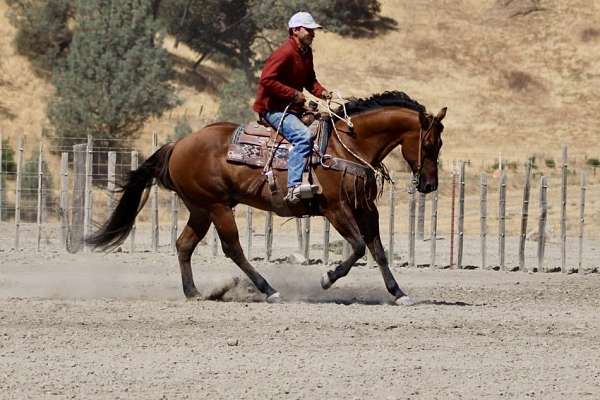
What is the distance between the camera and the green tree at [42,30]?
40.8 metres

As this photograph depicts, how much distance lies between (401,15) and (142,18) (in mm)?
18264

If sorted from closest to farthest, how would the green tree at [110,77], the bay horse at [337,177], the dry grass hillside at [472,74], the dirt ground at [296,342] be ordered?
1. the dirt ground at [296,342]
2. the bay horse at [337,177]
3. the green tree at [110,77]
4. the dry grass hillside at [472,74]

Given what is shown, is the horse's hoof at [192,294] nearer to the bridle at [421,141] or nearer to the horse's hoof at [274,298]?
the horse's hoof at [274,298]

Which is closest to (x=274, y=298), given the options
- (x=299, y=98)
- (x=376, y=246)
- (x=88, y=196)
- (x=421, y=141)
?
(x=376, y=246)

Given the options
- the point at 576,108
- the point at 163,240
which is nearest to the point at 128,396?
the point at 163,240

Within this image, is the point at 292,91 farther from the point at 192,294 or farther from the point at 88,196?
the point at 88,196

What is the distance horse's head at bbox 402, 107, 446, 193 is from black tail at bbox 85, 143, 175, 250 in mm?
2522

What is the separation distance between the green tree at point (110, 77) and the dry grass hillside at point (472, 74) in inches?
38.8

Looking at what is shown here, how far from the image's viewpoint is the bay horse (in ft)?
40.3

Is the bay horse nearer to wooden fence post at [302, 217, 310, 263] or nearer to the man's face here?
the man's face

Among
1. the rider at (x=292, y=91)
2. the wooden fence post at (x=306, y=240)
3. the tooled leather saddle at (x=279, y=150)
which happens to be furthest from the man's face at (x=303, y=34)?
the wooden fence post at (x=306, y=240)

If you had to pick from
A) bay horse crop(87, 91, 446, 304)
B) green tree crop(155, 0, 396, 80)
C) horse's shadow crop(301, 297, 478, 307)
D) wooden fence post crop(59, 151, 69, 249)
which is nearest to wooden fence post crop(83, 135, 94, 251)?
wooden fence post crop(59, 151, 69, 249)

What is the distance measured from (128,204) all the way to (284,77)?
7.60 feet

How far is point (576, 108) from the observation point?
46531 mm
